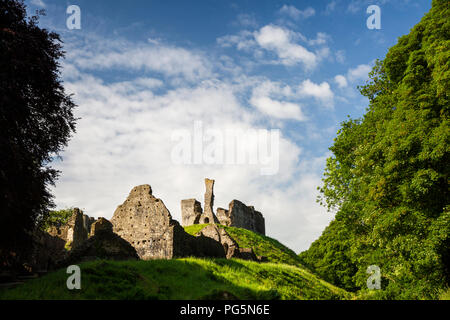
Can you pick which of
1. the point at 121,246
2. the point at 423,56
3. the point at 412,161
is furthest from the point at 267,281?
the point at 423,56

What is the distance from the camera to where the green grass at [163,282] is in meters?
9.47

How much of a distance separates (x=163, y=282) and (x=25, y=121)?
326 inches

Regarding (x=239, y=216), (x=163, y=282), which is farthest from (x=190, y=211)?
(x=163, y=282)

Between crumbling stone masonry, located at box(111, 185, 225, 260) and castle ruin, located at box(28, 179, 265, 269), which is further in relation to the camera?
crumbling stone masonry, located at box(111, 185, 225, 260)

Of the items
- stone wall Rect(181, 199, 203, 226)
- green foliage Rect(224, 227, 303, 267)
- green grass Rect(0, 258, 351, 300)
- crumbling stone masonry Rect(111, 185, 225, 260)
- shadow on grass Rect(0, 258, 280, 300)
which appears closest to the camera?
shadow on grass Rect(0, 258, 280, 300)

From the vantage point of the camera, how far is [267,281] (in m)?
15.9

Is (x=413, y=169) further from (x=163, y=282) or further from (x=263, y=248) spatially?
(x=263, y=248)

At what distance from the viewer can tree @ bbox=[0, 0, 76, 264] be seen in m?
9.98

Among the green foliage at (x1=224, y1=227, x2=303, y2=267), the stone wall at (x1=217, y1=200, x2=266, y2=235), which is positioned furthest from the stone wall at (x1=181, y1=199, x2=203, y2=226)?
the green foliage at (x1=224, y1=227, x2=303, y2=267)

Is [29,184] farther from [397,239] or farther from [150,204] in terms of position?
[397,239]

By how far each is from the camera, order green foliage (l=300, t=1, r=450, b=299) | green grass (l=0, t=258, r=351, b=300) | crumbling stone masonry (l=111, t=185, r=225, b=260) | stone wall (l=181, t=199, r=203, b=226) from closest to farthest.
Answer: green grass (l=0, t=258, r=351, b=300) → green foliage (l=300, t=1, r=450, b=299) → crumbling stone masonry (l=111, t=185, r=225, b=260) → stone wall (l=181, t=199, r=203, b=226)

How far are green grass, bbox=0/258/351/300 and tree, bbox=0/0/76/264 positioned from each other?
2.56 m

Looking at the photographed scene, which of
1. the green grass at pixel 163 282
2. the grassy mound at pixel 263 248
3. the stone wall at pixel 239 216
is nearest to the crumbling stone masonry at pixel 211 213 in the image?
the stone wall at pixel 239 216

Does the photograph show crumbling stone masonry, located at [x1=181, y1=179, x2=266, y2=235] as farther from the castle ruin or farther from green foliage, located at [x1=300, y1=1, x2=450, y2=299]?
green foliage, located at [x1=300, y1=1, x2=450, y2=299]
